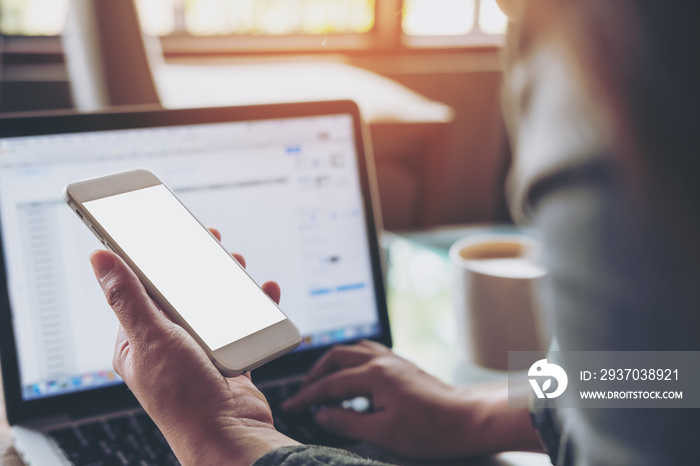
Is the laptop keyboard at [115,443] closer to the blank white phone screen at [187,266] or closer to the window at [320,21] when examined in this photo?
the blank white phone screen at [187,266]

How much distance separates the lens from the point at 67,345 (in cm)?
54

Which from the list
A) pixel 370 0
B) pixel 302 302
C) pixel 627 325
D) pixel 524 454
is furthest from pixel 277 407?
pixel 370 0

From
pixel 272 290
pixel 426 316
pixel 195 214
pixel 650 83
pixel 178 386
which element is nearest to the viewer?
pixel 650 83

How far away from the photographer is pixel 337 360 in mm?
601

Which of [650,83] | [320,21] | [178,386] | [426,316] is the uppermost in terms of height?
[320,21]

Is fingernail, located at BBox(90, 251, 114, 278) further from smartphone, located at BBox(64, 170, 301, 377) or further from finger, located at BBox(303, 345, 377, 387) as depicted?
finger, located at BBox(303, 345, 377, 387)

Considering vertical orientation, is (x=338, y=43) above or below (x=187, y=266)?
above

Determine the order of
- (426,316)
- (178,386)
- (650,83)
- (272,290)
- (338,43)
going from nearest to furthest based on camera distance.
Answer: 1. (650,83)
2. (178,386)
3. (272,290)
4. (426,316)
5. (338,43)

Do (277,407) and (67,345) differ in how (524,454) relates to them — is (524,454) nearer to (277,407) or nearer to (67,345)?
(277,407)

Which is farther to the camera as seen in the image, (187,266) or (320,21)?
(320,21)

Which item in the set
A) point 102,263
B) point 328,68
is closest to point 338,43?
point 328,68

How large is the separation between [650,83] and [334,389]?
16.2 inches

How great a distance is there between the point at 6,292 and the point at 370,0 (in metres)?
1.90

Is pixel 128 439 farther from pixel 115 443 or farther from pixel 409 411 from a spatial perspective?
pixel 409 411
